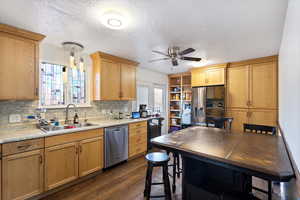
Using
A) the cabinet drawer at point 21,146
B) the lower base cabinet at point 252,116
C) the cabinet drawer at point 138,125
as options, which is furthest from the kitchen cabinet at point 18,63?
the lower base cabinet at point 252,116

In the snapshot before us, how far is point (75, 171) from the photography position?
2307 mm

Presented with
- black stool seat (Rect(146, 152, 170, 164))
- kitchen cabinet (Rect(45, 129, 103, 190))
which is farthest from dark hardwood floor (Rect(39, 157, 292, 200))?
black stool seat (Rect(146, 152, 170, 164))

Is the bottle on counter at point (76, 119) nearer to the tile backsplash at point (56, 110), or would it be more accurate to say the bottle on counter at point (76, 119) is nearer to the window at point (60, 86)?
the tile backsplash at point (56, 110)

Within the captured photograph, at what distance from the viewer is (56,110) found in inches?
106

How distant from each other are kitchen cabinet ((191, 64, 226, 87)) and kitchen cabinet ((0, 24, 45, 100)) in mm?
A: 3800

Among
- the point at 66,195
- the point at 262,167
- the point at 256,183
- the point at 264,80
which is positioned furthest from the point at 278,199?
the point at 66,195

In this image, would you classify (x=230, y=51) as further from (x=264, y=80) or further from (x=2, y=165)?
(x=2, y=165)

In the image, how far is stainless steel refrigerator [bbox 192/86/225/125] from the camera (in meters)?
3.87

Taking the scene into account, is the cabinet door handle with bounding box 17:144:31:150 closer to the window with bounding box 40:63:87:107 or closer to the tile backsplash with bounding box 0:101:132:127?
the tile backsplash with bounding box 0:101:132:127

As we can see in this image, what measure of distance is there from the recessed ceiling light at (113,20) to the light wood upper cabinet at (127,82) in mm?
1602

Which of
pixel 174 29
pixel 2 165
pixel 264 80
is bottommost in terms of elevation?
pixel 2 165

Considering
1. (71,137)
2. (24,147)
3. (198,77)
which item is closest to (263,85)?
(198,77)

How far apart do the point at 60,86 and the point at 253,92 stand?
14.2 feet

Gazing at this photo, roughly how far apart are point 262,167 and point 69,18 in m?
2.50
